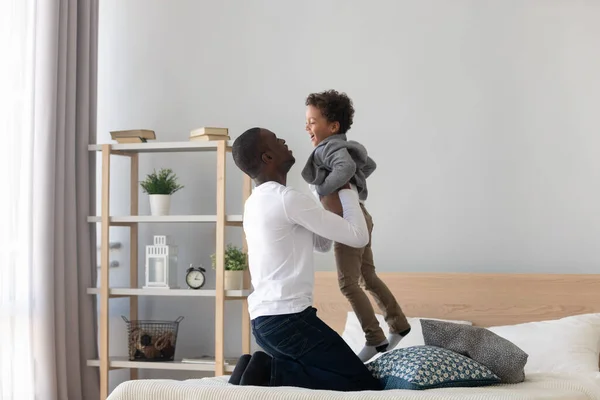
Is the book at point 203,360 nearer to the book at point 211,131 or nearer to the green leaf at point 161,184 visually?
the green leaf at point 161,184

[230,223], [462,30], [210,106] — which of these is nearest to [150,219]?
[230,223]

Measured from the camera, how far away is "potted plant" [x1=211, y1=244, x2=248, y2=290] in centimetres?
396

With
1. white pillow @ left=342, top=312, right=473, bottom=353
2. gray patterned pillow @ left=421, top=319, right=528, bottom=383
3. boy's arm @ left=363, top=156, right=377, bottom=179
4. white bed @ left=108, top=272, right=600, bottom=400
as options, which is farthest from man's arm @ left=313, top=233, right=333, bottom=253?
white pillow @ left=342, top=312, right=473, bottom=353

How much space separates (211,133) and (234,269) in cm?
63

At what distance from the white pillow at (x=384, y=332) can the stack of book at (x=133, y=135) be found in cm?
129

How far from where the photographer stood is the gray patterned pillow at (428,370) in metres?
2.36

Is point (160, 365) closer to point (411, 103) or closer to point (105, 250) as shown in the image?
point (105, 250)

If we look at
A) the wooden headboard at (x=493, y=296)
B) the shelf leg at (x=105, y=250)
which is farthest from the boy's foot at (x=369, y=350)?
the shelf leg at (x=105, y=250)

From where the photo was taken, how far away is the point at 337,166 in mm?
2602

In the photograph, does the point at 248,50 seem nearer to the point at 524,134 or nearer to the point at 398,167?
the point at 398,167

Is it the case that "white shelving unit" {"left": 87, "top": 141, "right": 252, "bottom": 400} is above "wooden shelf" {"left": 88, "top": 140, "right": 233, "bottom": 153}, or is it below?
below

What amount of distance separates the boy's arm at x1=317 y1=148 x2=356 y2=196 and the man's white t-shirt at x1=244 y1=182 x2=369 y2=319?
0.56ft

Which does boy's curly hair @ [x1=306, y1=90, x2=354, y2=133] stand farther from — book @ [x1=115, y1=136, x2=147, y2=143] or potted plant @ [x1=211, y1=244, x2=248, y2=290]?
book @ [x1=115, y1=136, x2=147, y2=143]

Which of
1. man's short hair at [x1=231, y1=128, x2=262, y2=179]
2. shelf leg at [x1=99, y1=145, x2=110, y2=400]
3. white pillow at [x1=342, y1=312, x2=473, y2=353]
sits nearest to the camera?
man's short hair at [x1=231, y1=128, x2=262, y2=179]
